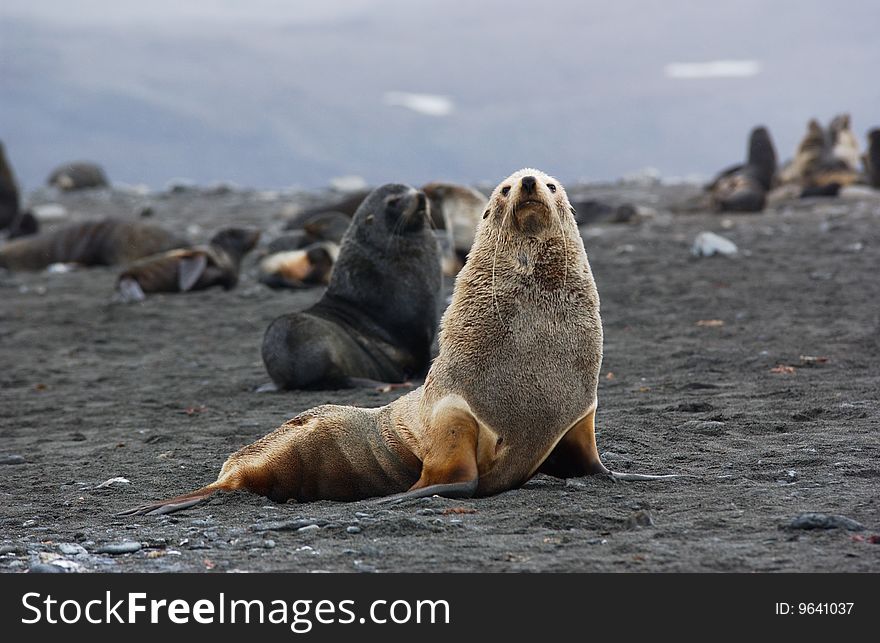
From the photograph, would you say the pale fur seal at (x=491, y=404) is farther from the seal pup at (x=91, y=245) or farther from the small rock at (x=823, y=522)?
the seal pup at (x=91, y=245)

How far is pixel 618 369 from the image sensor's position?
6961 mm

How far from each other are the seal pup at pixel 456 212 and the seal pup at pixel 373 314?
3451 mm

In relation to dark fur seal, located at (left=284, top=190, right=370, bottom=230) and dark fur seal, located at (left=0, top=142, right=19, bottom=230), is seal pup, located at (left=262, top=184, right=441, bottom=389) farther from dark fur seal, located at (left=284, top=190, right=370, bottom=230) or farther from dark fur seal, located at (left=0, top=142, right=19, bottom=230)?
dark fur seal, located at (left=0, top=142, right=19, bottom=230)

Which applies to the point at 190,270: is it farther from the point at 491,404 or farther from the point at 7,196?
the point at 491,404

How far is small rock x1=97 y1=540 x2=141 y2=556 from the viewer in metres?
3.62

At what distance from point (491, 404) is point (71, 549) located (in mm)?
1415

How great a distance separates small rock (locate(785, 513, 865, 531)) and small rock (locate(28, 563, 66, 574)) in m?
2.03

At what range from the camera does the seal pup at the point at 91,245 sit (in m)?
14.5

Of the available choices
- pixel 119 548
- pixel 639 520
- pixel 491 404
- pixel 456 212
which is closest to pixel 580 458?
pixel 491 404

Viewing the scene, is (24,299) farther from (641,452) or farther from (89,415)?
(641,452)

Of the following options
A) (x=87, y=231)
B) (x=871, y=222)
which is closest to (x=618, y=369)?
(x=871, y=222)

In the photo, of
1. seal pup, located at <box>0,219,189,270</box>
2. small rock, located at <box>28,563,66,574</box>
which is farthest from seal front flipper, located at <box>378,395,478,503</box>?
seal pup, located at <box>0,219,189,270</box>

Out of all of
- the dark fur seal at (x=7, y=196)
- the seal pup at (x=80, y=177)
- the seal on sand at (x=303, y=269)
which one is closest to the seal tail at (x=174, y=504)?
the seal on sand at (x=303, y=269)
